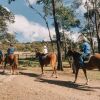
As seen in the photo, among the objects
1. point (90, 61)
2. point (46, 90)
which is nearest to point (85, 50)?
point (90, 61)

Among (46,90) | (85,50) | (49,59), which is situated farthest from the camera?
(49,59)

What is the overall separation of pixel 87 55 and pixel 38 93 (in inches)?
202

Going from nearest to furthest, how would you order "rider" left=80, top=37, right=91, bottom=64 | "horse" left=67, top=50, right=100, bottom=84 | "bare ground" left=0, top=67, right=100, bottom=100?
"bare ground" left=0, top=67, right=100, bottom=100
"horse" left=67, top=50, right=100, bottom=84
"rider" left=80, top=37, right=91, bottom=64

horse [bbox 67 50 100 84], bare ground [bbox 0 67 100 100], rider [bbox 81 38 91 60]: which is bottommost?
bare ground [bbox 0 67 100 100]

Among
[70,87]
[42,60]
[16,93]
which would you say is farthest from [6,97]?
[42,60]

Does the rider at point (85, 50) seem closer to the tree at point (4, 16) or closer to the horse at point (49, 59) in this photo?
the horse at point (49, 59)

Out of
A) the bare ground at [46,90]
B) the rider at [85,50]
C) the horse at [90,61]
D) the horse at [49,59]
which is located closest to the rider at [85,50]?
the rider at [85,50]

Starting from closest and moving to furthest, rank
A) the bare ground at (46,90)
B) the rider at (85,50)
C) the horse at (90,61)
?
the bare ground at (46,90)
the horse at (90,61)
the rider at (85,50)

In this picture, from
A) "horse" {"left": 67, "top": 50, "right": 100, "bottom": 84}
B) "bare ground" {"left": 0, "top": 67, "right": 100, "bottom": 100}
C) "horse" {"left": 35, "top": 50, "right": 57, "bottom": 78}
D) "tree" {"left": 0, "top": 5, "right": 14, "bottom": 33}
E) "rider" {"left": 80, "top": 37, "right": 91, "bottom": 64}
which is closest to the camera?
"bare ground" {"left": 0, "top": 67, "right": 100, "bottom": 100}

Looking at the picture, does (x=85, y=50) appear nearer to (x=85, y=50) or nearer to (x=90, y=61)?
(x=85, y=50)

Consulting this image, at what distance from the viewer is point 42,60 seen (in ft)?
94.7

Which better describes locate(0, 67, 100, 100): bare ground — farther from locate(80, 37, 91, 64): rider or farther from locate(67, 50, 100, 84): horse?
locate(80, 37, 91, 64): rider

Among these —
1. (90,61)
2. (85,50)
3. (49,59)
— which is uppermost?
(85,50)

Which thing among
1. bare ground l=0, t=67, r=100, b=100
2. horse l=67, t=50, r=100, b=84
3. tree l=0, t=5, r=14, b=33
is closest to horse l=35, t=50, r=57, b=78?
bare ground l=0, t=67, r=100, b=100
